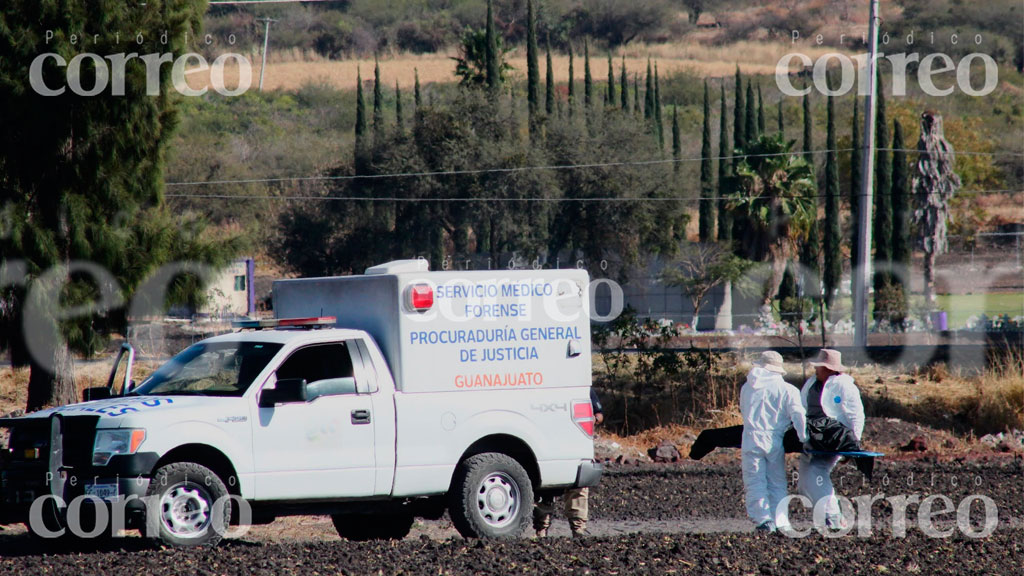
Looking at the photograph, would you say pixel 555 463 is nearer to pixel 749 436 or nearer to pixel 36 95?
pixel 749 436

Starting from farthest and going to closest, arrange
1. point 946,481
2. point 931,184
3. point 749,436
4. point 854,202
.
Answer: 1. point 931,184
2. point 854,202
3. point 946,481
4. point 749,436

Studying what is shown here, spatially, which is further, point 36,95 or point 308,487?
point 36,95

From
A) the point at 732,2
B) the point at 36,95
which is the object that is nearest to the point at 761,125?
the point at 36,95

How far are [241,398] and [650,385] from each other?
1476 centimetres

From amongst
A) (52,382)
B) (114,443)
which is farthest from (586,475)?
(52,382)

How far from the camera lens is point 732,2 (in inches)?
6211

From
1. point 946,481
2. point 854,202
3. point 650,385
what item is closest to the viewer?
point 946,481

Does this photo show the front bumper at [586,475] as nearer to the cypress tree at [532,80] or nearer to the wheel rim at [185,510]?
the wheel rim at [185,510]

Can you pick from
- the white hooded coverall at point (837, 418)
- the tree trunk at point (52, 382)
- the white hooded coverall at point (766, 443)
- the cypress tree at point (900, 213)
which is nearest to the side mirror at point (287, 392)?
the white hooded coverall at point (766, 443)

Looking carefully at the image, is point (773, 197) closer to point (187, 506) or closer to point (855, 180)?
point (855, 180)

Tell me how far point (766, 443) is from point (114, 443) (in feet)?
17.6

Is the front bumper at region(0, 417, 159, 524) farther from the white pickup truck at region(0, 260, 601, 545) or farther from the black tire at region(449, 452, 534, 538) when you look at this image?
the black tire at region(449, 452, 534, 538)

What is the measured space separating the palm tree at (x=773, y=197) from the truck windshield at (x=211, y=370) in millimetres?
45298

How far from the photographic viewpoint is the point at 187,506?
875cm
